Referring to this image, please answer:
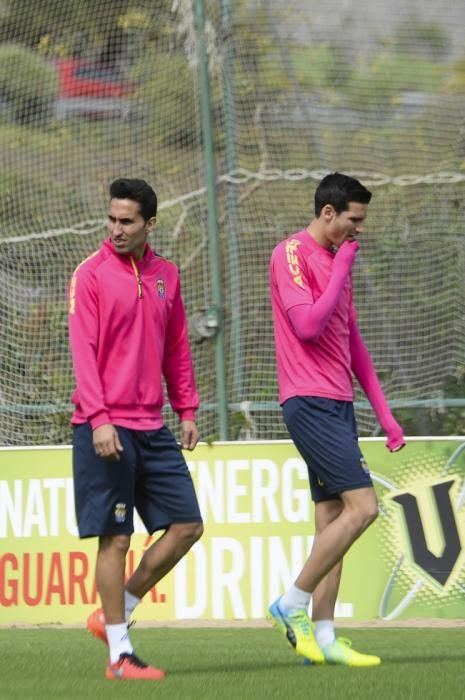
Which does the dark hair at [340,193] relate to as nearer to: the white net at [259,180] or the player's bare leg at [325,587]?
the player's bare leg at [325,587]

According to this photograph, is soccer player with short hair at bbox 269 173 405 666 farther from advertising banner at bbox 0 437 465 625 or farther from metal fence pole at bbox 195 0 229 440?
metal fence pole at bbox 195 0 229 440

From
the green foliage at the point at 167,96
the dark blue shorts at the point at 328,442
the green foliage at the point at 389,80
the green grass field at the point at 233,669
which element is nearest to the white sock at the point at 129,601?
the green grass field at the point at 233,669

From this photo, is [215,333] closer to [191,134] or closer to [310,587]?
[191,134]

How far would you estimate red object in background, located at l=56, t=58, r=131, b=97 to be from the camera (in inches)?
465

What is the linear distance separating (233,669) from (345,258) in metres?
1.73

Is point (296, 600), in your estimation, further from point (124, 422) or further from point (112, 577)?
point (124, 422)

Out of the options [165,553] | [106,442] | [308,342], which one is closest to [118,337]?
[106,442]

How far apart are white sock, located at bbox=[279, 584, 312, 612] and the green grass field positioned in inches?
9.8

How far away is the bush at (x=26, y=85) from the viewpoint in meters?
12.0

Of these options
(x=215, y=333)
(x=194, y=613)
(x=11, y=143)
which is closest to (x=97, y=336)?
(x=194, y=613)

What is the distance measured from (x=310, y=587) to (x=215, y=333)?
4464 millimetres

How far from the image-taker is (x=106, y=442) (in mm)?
5836

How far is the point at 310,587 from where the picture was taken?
20.5 ft

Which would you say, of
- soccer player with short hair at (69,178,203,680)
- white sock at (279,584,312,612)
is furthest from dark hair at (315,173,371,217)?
white sock at (279,584,312,612)
